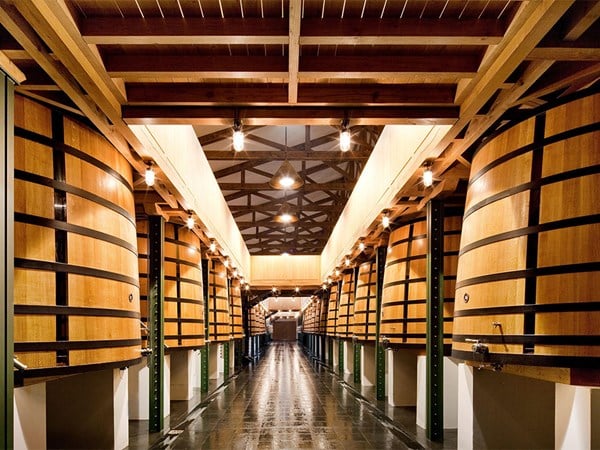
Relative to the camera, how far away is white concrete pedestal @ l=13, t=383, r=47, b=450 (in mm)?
3969

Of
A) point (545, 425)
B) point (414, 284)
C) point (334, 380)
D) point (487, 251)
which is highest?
point (487, 251)

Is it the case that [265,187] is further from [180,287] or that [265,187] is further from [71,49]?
[71,49]

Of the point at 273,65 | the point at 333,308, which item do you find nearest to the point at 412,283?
the point at 273,65

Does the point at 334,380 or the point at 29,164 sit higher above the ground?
the point at 29,164

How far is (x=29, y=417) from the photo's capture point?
412 centimetres

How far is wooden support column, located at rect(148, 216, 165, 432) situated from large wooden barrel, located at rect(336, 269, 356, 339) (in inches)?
273

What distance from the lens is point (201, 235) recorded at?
9.69 metres

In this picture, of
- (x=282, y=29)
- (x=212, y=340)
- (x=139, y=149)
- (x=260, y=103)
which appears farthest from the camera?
(x=212, y=340)

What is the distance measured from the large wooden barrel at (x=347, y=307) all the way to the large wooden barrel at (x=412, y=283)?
565 cm

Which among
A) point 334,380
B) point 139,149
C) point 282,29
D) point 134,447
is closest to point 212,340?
point 334,380

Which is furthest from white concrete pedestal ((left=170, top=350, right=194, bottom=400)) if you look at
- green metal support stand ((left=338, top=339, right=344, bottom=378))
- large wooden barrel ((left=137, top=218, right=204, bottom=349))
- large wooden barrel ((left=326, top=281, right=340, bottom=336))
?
green metal support stand ((left=338, top=339, right=344, bottom=378))

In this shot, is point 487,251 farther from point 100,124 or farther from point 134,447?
point 134,447

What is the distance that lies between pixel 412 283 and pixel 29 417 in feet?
17.0

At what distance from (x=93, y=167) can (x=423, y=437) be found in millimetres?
5384
